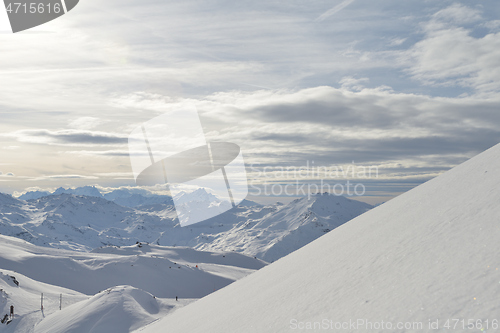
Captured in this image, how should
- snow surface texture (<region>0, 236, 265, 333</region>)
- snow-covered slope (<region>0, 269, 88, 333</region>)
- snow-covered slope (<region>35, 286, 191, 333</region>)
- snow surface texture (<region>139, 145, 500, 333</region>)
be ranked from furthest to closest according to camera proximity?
snow-covered slope (<region>0, 269, 88, 333</region>) → snow surface texture (<region>0, 236, 265, 333</region>) → snow-covered slope (<region>35, 286, 191, 333</region>) → snow surface texture (<region>139, 145, 500, 333</region>)

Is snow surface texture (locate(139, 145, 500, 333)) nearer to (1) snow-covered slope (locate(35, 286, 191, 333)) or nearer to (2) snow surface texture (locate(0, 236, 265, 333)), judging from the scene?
(1) snow-covered slope (locate(35, 286, 191, 333))

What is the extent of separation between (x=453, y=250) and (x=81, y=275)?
9105 cm

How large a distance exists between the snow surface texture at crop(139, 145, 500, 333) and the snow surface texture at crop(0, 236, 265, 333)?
78.0ft

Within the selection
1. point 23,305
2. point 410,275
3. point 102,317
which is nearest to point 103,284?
point 23,305

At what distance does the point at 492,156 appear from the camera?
Answer: 27.6 ft

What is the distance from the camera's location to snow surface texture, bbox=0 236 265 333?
2777 cm

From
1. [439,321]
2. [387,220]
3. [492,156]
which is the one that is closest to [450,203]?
[387,220]

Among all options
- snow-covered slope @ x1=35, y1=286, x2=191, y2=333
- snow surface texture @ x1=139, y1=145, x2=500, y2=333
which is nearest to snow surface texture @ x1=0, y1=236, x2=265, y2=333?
snow-covered slope @ x1=35, y1=286, x2=191, y2=333

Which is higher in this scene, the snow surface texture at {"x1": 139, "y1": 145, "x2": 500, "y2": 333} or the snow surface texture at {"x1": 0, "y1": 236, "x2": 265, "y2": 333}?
the snow surface texture at {"x1": 139, "y1": 145, "x2": 500, "y2": 333}

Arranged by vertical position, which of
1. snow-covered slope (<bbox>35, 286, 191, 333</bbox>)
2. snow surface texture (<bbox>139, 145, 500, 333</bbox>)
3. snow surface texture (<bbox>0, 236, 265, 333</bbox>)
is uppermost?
snow surface texture (<bbox>139, 145, 500, 333</bbox>)

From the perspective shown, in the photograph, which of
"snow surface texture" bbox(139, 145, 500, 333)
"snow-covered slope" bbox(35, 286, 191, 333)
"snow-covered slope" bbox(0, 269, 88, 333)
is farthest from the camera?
"snow-covered slope" bbox(0, 269, 88, 333)

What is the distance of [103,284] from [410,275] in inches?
3423

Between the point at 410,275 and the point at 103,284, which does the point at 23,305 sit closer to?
the point at 410,275

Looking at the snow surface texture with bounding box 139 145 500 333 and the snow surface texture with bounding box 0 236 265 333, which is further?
the snow surface texture with bounding box 0 236 265 333
